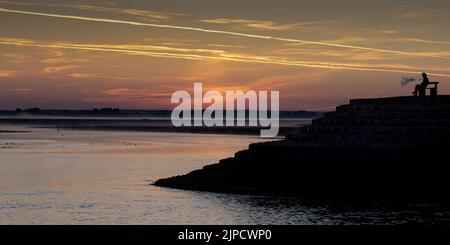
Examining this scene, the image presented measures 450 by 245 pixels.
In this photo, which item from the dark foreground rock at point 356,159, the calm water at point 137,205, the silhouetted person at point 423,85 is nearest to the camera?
the calm water at point 137,205

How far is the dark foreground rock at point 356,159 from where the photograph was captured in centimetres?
6316

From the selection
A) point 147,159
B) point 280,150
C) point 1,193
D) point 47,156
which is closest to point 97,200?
point 1,193

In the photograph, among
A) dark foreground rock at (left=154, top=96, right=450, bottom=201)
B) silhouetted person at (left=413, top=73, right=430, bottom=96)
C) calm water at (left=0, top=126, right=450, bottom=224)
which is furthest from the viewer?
silhouetted person at (left=413, top=73, right=430, bottom=96)

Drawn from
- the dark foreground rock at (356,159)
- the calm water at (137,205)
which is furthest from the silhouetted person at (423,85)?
the calm water at (137,205)

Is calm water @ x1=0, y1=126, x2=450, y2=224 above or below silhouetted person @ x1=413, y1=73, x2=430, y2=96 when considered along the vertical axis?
below

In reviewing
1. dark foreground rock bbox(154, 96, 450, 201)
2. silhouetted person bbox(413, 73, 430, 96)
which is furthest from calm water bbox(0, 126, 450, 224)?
silhouetted person bbox(413, 73, 430, 96)

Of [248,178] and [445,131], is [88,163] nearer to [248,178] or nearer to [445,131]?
[248,178]

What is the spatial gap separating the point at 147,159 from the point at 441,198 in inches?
2049

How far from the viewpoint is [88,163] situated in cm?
10044

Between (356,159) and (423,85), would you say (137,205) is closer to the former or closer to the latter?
(356,159)

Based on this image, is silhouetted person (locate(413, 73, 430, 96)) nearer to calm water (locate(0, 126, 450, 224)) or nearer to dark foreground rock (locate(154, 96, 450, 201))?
dark foreground rock (locate(154, 96, 450, 201))

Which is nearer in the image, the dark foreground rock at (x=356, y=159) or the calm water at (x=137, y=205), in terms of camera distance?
the calm water at (x=137, y=205)

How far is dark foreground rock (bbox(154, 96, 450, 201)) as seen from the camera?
63.2m

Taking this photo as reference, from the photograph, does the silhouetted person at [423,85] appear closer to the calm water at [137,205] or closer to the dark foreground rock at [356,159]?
the dark foreground rock at [356,159]
